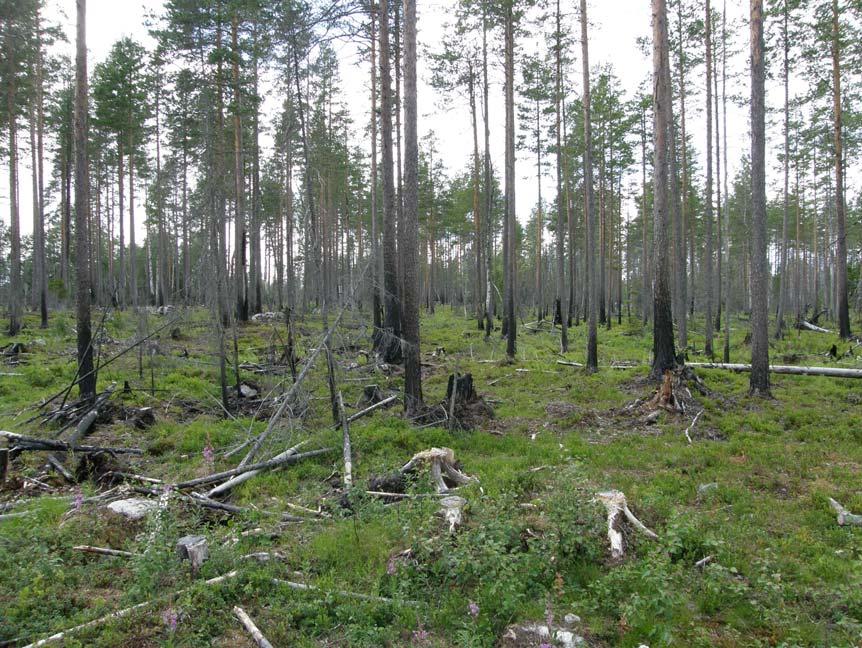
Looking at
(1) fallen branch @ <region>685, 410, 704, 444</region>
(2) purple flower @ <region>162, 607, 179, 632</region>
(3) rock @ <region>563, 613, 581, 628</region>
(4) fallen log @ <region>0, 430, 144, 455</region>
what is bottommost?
(3) rock @ <region>563, 613, 581, 628</region>

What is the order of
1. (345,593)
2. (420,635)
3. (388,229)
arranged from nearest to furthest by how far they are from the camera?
(420,635)
(345,593)
(388,229)

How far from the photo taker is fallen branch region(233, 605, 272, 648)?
10.4ft

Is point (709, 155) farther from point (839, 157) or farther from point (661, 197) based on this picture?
point (661, 197)

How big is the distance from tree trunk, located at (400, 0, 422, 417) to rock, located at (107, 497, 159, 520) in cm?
428

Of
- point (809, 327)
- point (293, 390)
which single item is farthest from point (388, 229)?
point (809, 327)

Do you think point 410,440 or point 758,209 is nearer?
point 410,440

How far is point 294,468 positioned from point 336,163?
20.8 meters

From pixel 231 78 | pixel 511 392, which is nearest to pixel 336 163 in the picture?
pixel 231 78

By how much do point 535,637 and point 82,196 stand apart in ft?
34.5

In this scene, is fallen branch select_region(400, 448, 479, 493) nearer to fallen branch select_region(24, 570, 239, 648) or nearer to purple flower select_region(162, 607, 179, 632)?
fallen branch select_region(24, 570, 239, 648)

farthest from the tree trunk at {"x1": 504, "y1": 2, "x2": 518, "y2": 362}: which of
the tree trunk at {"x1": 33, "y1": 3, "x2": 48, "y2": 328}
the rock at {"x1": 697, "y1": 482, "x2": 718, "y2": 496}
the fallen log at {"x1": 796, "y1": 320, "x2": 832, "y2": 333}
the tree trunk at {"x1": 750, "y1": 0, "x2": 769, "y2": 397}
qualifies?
the tree trunk at {"x1": 33, "y1": 3, "x2": 48, "y2": 328}

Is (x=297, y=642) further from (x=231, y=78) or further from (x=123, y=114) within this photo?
(x=123, y=114)

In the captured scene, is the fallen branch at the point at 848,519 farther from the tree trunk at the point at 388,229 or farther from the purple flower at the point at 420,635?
the tree trunk at the point at 388,229

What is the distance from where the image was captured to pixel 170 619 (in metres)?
3.23
